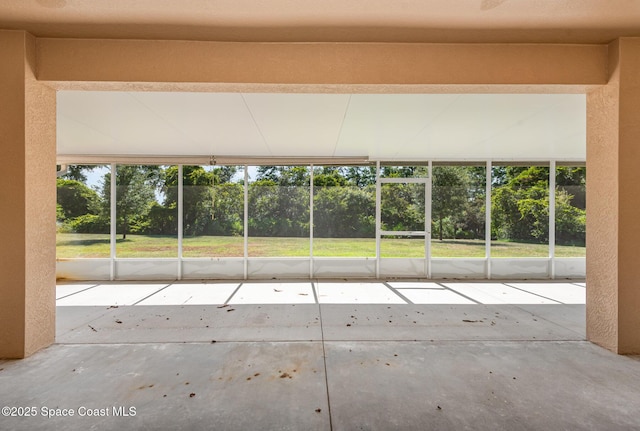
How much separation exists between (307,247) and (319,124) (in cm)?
309

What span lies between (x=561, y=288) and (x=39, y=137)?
757 centimetres

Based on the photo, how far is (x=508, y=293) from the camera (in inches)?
192

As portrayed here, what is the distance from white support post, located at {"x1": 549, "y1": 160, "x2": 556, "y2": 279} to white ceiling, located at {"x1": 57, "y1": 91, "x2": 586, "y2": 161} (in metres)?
0.43

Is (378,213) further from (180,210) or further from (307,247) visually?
(180,210)

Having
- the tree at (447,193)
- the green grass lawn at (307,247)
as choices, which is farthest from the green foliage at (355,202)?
the green grass lawn at (307,247)

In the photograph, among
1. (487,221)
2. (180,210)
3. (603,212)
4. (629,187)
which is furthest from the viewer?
(487,221)

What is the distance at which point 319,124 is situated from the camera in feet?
12.8

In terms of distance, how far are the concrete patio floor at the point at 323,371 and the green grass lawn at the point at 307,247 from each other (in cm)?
219

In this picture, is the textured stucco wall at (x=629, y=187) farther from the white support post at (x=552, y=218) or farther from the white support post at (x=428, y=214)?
the white support post at (x=552, y=218)

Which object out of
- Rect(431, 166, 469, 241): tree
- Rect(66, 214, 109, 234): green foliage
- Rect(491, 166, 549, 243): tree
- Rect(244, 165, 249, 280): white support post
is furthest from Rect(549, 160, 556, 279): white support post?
Rect(66, 214, 109, 234): green foliage

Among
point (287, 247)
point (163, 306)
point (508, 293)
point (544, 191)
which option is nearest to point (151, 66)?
point (163, 306)

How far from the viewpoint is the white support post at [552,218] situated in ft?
20.3

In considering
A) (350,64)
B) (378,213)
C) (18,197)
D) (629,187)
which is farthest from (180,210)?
(629,187)

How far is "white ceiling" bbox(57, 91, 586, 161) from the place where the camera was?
3.08 meters
